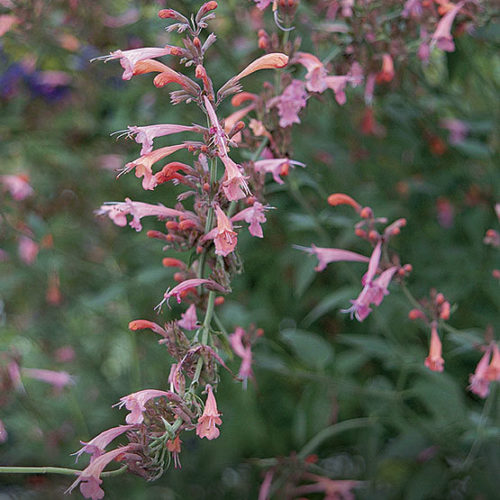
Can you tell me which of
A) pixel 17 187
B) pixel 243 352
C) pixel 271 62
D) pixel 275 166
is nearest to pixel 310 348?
pixel 243 352

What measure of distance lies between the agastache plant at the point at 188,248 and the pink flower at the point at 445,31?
2.03ft

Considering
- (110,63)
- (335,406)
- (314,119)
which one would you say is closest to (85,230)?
(110,63)

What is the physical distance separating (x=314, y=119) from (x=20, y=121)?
122 cm

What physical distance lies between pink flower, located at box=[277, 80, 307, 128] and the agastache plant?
0.50 ft

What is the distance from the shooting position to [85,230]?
3.15 m

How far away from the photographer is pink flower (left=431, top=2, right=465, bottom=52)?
1750 millimetres

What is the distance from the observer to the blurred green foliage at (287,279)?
2.21 m

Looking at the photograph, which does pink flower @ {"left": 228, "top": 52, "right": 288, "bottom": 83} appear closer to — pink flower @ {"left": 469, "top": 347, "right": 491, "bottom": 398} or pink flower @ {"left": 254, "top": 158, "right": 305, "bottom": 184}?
pink flower @ {"left": 254, "top": 158, "right": 305, "bottom": 184}

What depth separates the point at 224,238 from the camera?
120 cm

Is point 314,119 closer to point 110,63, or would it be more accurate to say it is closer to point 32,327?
point 110,63

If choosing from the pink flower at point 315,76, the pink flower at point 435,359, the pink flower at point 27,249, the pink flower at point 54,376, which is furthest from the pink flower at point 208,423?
the pink flower at point 27,249

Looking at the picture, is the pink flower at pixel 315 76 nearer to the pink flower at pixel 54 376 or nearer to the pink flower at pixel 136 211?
the pink flower at pixel 136 211

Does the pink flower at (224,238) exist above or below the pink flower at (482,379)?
above

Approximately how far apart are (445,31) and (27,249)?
193cm
